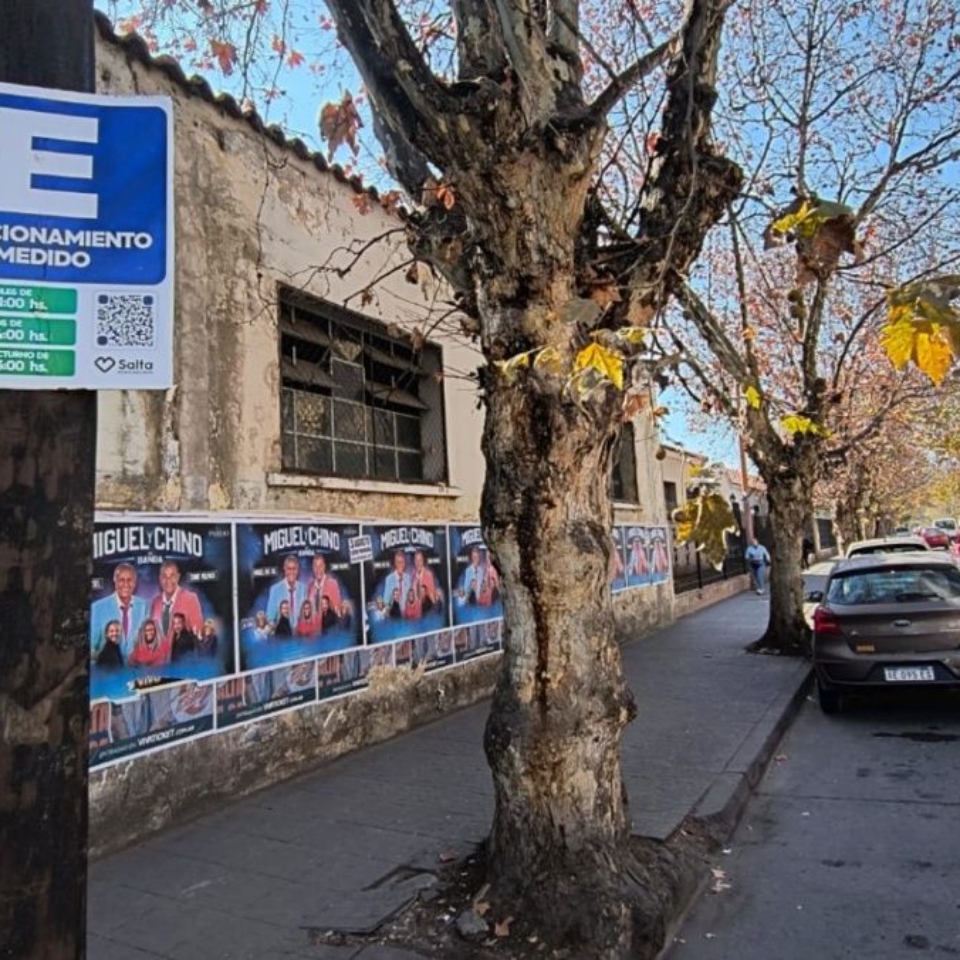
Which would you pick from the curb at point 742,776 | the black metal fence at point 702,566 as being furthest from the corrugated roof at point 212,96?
the black metal fence at point 702,566

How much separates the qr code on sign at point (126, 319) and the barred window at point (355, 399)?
4426mm

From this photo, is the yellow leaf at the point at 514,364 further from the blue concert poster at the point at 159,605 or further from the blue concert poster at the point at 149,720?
the blue concert poster at the point at 149,720

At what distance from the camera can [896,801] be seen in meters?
5.31

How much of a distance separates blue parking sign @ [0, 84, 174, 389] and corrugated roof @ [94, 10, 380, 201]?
4.06 meters

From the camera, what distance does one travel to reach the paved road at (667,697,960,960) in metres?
3.53

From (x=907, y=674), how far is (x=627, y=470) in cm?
741

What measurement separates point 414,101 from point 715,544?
46.0 ft

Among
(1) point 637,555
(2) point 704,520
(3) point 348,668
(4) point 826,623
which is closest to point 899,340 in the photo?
(3) point 348,668

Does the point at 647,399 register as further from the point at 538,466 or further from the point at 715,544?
the point at 715,544

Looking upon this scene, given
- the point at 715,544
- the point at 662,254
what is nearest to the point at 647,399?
the point at 662,254

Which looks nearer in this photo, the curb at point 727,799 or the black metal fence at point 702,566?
the curb at point 727,799

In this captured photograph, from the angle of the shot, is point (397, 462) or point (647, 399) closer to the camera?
point (647, 399)

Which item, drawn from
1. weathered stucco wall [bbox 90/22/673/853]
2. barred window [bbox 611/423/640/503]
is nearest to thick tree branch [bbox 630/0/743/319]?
weathered stucco wall [bbox 90/22/673/853]

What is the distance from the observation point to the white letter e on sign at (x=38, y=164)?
5.37 ft
